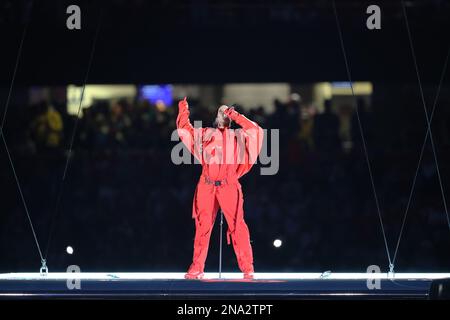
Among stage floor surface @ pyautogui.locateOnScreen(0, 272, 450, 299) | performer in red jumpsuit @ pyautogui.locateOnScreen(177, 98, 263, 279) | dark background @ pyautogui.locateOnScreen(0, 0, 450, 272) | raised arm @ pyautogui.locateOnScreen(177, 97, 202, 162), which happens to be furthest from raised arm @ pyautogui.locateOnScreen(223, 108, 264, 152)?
dark background @ pyautogui.locateOnScreen(0, 0, 450, 272)

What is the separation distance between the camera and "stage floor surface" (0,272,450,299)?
29.7 ft

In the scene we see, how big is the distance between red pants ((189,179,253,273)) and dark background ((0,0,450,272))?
142 inches

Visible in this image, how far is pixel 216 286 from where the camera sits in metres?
9.44

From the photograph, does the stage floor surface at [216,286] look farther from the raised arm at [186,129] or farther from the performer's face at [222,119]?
the performer's face at [222,119]

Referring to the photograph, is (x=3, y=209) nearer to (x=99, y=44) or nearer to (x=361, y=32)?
(x=99, y=44)

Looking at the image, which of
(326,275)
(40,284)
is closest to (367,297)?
(326,275)

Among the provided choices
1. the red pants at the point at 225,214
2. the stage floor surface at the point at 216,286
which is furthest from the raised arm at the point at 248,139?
the stage floor surface at the point at 216,286

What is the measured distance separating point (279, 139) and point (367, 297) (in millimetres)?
5544

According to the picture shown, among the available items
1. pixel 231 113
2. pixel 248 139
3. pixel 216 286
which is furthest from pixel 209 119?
pixel 216 286

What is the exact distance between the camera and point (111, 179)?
46.8 feet

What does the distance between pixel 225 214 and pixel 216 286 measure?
70cm

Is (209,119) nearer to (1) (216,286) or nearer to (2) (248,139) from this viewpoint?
(2) (248,139)

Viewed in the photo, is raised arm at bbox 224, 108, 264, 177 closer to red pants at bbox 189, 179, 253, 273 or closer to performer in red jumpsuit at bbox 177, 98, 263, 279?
performer in red jumpsuit at bbox 177, 98, 263, 279

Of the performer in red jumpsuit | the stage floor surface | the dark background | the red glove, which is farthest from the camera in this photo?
the dark background
